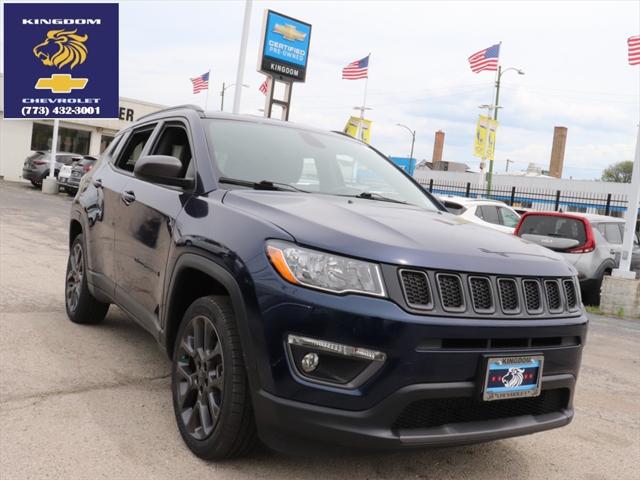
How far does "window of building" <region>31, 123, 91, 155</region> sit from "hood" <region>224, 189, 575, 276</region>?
107 feet

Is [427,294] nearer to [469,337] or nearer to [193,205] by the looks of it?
[469,337]

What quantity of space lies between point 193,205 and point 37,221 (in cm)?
1184

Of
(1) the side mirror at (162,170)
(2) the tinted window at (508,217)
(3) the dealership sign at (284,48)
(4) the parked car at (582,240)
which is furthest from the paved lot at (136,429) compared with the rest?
(3) the dealership sign at (284,48)

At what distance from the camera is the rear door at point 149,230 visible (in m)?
3.71

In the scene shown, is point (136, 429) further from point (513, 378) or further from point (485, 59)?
point (485, 59)

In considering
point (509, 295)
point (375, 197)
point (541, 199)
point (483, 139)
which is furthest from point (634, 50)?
point (483, 139)

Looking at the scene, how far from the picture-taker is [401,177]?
4.57 meters

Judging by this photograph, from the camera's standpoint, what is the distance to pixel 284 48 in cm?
1688

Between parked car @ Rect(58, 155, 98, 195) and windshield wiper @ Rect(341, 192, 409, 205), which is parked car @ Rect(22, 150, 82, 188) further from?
windshield wiper @ Rect(341, 192, 409, 205)

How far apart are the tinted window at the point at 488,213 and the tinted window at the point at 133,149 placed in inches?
345

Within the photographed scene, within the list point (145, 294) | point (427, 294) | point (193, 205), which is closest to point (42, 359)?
point (145, 294)

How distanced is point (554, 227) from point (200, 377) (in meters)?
8.94

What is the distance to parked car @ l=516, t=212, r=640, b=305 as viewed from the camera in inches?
412

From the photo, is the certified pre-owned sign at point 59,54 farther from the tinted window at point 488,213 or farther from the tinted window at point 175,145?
the tinted window at point 175,145
